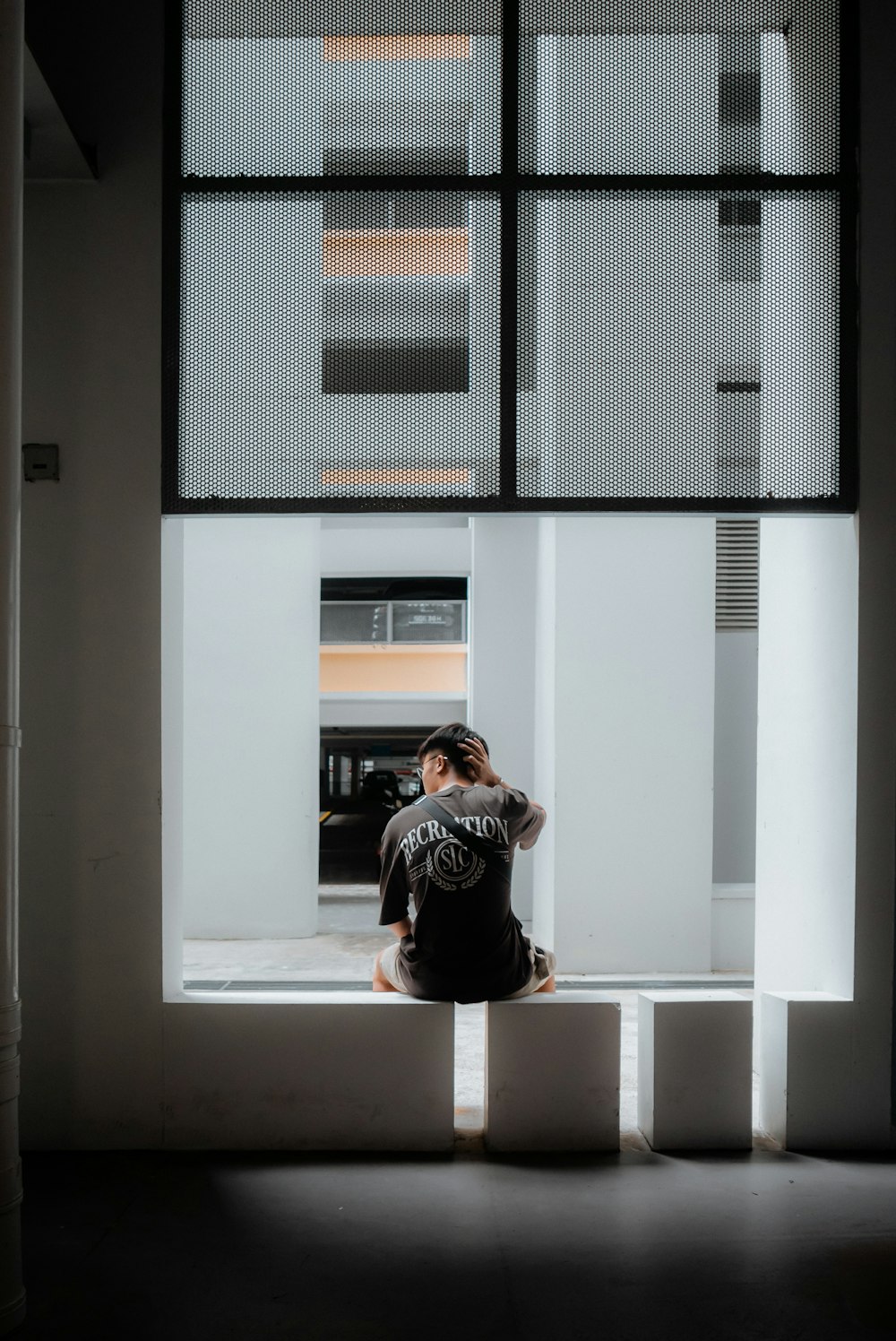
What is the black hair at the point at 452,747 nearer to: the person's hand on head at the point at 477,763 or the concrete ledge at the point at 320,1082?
the person's hand on head at the point at 477,763

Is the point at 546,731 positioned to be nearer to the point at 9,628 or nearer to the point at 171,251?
the point at 171,251

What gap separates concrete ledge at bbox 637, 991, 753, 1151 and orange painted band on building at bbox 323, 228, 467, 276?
2653 millimetres

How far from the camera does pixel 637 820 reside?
6391mm

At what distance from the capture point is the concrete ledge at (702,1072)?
3.43m

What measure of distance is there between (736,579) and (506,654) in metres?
1.85

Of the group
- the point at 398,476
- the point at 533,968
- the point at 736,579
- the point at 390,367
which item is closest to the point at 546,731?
the point at 736,579

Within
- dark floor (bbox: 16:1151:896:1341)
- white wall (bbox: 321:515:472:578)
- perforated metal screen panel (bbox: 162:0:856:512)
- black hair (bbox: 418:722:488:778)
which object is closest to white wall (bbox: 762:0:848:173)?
perforated metal screen panel (bbox: 162:0:856:512)

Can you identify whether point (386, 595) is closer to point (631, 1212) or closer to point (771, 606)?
point (771, 606)

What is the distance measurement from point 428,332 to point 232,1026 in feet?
8.10

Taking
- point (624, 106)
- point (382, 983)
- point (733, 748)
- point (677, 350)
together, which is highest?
point (624, 106)

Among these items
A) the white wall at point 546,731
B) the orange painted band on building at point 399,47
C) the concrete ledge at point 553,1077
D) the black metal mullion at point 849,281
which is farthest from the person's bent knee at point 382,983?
the orange painted band on building at point 399,47

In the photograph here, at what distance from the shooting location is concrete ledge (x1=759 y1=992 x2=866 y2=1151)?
3455mm

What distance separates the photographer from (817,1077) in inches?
136

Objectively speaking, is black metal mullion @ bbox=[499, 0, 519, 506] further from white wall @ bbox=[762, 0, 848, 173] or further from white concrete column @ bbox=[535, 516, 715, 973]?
white concrete column @ bbox=[535, 516, 715, 973]
